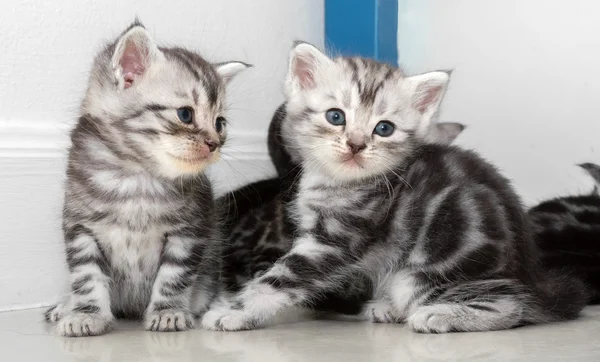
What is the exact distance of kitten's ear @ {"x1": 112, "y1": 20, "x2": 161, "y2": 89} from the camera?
79.7 inches

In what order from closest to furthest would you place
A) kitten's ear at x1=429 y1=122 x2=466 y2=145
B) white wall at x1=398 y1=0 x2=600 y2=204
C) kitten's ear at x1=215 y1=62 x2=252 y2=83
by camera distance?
kitten's ear at x1=215 y1=62 x2=252 y2=83, kitten's ear at x1=429 y1=122 x2=466 y2=145, white wall at x1=398 y1=0 x2=600 y2=204

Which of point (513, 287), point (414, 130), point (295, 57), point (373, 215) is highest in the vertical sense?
point (295, 57)

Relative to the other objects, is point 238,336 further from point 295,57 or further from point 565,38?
point 565,38

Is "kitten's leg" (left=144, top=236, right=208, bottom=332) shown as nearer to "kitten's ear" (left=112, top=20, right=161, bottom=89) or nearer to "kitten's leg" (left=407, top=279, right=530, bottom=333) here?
"kitten's ear" (left=112, top=20, right=161, bottom=89)

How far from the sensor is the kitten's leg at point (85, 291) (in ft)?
6.43

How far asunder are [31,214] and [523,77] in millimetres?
2003

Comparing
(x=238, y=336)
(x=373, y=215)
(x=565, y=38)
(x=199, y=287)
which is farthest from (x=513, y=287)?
(x=565, y=38)

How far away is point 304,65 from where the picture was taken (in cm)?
241

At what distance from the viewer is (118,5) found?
2.69 m

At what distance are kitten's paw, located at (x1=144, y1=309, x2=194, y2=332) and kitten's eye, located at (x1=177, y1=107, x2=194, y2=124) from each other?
52 cm

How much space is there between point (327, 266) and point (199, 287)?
16.8 inches

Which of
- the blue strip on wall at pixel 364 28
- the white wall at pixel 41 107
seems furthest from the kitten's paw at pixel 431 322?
the blue strip on wall at pixel 364 28

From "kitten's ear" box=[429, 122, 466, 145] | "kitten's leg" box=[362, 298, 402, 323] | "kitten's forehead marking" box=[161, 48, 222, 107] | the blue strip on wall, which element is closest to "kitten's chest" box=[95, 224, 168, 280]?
"kitten's forehead marking" box=[161, 48, 222, 107]

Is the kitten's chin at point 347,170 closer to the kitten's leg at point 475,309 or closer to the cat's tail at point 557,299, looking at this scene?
the kitten's leg at point 475,309
